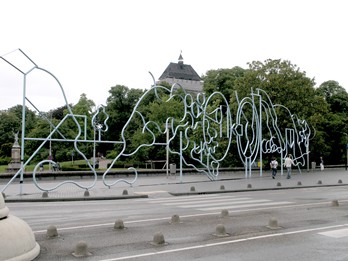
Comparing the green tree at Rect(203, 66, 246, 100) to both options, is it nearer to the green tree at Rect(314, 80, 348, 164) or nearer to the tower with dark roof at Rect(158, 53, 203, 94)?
the green tree at Rect(314, 80, 348, 164)

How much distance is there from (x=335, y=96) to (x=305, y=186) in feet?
137

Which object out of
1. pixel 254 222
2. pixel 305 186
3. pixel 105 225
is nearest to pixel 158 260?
pixel 105 225

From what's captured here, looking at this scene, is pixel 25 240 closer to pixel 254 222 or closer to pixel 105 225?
pixel 105 225

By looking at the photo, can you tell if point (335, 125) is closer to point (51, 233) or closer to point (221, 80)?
point (221, 80)

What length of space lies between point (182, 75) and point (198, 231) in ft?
421

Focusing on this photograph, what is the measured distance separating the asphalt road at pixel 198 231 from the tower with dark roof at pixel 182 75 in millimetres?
113859

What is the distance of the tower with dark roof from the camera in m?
130

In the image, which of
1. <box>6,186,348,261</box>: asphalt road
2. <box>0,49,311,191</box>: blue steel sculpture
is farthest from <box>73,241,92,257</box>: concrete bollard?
<box>0,49,311,191</box>: blue steel sculpture

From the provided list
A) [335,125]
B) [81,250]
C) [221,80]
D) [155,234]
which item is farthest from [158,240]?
[221,80]

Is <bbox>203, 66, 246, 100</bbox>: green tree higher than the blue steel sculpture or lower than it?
higher

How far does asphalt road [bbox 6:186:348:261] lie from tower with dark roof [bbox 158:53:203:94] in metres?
114

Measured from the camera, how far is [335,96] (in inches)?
2410

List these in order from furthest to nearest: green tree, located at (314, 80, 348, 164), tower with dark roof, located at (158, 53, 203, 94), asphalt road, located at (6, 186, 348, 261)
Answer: tower with dark roof, located at (158, 53, 203, 94) < green tree, located at (314, 80, 348, 164) < asphalt road, located at (6, 186, 348, 261)

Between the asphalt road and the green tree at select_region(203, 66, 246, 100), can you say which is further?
the green tree at select_region(203, 66, 246, 100)
